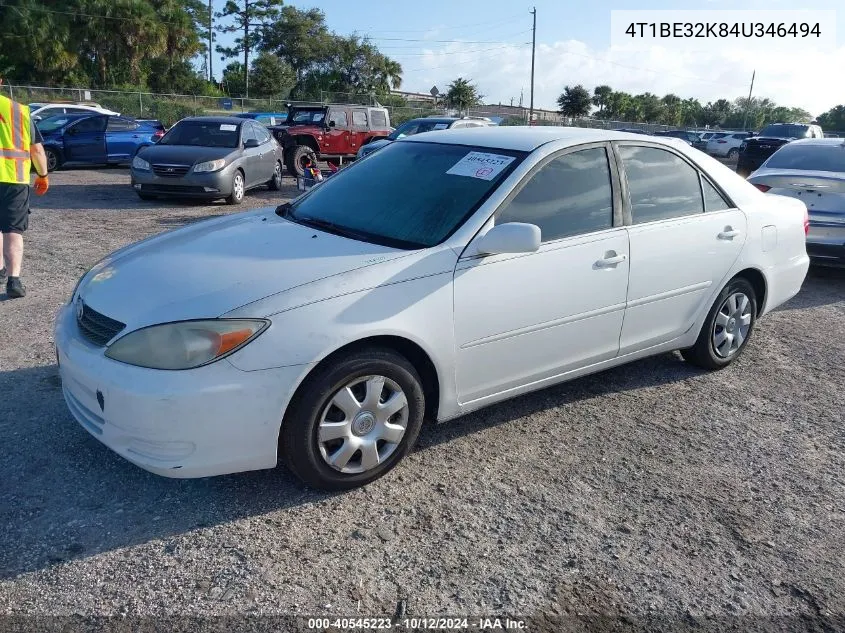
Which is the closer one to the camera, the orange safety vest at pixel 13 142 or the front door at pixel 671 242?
the front door at pixel 671 242

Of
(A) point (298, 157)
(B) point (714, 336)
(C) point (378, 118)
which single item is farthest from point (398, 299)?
(C) point (378, 118)

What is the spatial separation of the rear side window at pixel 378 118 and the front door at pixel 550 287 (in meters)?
16.4

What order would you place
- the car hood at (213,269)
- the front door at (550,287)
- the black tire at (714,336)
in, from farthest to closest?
the black tire at (714,336)
the front door at (550,287)
the car hood at (213,269)

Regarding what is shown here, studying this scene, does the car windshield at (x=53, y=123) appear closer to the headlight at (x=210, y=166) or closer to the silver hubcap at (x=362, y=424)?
the headlight at (x=210, y=166)

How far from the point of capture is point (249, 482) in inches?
133

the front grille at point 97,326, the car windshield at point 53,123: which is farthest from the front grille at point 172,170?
the front grille at point 97,326

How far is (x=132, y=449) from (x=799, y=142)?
29.4 ft

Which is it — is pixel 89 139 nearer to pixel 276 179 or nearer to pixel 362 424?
pixel 276 179

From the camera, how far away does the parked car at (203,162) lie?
11.6 m

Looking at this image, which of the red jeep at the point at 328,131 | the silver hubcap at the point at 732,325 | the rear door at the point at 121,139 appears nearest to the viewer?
the silver hubcap at the point at 732,325

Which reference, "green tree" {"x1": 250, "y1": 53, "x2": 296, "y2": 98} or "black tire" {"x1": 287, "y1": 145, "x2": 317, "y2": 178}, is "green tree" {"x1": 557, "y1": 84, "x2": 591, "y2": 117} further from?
"black tire" {"x1": 287, "y1": 145, "x2": 317, "y2": 178}

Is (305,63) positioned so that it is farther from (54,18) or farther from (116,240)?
(116,240)

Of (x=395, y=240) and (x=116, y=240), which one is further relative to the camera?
(x=116, y=240)

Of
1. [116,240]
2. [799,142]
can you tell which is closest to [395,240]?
[116,240]
